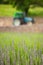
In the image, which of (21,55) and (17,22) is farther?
(17,22)

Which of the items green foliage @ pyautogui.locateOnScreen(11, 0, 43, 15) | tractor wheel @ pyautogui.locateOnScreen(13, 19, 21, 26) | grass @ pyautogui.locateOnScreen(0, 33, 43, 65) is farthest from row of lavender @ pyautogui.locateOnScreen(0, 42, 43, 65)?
green foliage @ pyautogui.locateOnScreen(11, 0, 43, 15)

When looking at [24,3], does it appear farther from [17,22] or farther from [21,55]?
[21,55]

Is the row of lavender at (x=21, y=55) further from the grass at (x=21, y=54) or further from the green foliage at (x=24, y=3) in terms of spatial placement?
the green foliage at (x=24, y=3)

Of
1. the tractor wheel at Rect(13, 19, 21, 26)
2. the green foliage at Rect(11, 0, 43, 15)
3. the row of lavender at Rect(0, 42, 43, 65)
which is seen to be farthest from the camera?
the green foliage at Rect(11, 0, 43, 15)

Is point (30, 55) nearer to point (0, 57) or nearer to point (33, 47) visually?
point (33, 47)

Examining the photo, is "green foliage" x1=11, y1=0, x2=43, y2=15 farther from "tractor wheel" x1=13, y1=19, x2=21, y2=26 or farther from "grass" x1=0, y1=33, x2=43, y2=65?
"grass" x1=0, y1=33, x2=43, y2=65

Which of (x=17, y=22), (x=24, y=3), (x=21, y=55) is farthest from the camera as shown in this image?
(x=24, y=3)

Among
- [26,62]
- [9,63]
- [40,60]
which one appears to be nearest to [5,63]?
[9,63]

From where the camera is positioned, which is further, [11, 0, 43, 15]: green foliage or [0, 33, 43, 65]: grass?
[11, 0, 43, 15]: green foliage

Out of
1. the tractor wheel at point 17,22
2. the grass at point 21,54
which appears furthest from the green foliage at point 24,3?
the grass at point 21,54

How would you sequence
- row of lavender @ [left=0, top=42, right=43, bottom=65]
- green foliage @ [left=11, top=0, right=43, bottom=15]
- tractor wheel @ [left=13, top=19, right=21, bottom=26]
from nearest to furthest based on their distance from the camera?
row of lavender @ [left=0, top=42, right=43, bottom=65], tractor wheel @ [left=13, top=19, right=21, bottom=26], green foliage @ [left=11, top=0, right=43, bottom=15]

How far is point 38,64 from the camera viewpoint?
1887mm

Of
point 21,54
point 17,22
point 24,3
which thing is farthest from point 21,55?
point 24,3

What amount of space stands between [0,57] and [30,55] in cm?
25
